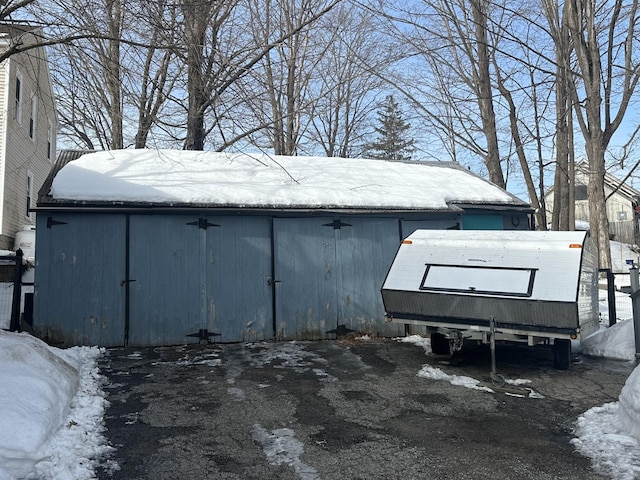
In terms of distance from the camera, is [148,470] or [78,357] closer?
[148,470]

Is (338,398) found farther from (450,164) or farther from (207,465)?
(450,164)

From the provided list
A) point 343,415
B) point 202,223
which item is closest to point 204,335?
point 202,223

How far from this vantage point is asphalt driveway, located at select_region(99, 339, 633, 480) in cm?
441

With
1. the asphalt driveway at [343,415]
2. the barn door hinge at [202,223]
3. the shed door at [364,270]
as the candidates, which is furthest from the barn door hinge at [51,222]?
the shed door at [364,270]

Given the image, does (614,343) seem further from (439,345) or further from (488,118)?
(488,118)

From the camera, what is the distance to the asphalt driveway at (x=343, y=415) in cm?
441

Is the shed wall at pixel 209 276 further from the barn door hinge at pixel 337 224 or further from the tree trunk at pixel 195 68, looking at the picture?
the tree trunk at pixel 195 68

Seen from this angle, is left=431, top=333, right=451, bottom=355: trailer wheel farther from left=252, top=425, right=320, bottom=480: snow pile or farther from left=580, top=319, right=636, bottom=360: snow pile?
left=252, top=425, right=320, bottom=480: snow pile

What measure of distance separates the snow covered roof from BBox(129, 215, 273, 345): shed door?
54 centimetres

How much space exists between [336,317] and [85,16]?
7.28 metres

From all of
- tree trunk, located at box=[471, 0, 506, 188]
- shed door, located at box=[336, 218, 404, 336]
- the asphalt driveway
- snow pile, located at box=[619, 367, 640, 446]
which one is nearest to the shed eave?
shed door, located at box=[336, 218, 404, 336]

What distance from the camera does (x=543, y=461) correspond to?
4531 mm

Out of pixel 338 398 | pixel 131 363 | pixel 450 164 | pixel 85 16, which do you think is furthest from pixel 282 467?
pixel 450 164

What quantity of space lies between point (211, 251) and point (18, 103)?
13772 millimetres
